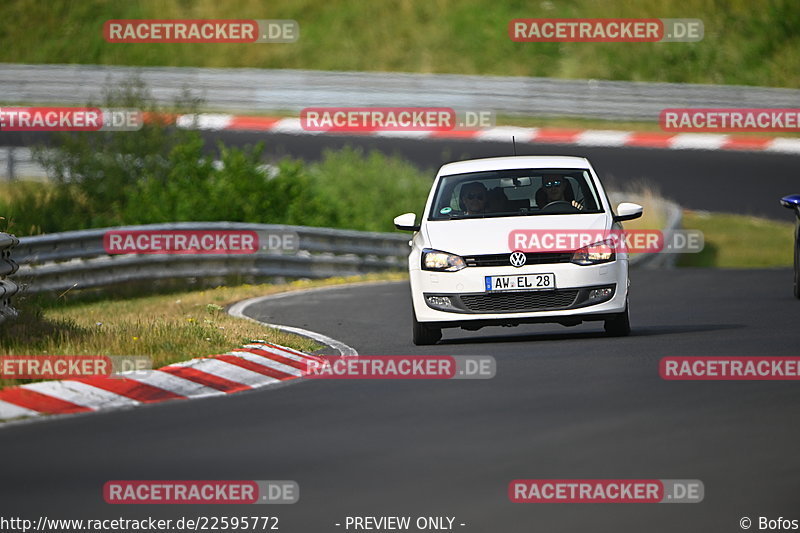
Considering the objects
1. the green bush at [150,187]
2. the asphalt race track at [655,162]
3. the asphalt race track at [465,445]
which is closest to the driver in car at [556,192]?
the asphalt race track at [465,445]

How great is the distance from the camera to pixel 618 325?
14.2 metres

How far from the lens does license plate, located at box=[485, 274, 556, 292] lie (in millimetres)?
13414

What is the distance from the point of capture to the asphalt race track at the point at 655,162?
33.1 meters

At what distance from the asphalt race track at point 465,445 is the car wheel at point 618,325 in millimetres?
1014

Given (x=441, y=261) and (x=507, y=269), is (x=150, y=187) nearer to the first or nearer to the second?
(x=441, y=261)

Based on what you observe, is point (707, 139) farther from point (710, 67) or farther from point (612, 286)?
point (612, 286)

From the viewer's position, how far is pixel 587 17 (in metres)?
47.4

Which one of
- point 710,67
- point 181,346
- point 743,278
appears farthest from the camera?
point 710,67

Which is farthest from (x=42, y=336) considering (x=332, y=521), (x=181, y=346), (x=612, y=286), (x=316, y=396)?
(x=332, y=521)

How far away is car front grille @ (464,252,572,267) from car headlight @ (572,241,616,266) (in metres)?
0.09

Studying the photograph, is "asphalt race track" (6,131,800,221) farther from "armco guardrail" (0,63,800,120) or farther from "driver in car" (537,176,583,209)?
"driver in car" (537,176,583,209)

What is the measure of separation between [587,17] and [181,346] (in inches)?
1438

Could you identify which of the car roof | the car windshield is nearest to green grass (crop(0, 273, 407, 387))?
the car windshield

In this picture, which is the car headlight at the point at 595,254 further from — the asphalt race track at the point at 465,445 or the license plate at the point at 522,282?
the asphalt race track at the point at 465,445
